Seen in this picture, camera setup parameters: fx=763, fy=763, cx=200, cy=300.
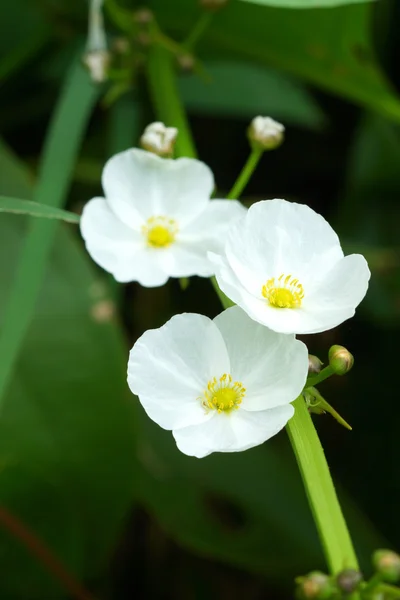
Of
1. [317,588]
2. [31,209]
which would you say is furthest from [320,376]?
[31,209]

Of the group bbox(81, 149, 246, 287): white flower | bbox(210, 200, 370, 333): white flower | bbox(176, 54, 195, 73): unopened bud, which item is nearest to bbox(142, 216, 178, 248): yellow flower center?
bbox(81, 149, 246, 287): white flower

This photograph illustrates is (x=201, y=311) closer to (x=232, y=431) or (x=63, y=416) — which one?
(x=63, y=416)

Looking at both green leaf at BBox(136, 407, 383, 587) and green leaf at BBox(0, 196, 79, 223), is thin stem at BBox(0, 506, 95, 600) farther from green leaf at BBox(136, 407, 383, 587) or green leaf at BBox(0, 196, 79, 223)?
green leaf at BBox(0, 196, 79, 223)

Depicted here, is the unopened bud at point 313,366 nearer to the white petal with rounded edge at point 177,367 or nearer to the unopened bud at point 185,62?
the white petal with rounded edge at point 177,367

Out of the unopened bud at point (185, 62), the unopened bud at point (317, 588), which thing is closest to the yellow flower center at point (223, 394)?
the unopened bud at point (317, 588)

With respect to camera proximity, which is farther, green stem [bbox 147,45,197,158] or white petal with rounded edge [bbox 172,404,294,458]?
green stem [bbox 147,45,197,158]
